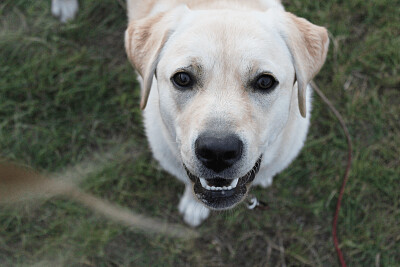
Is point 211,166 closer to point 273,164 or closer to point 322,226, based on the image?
point 273,164

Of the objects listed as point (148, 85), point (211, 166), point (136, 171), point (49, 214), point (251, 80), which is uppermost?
point (251, 80)

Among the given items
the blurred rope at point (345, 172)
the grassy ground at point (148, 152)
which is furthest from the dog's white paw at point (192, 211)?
the blurred rope at point (345, 172)

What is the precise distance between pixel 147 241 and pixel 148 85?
7.12 ft

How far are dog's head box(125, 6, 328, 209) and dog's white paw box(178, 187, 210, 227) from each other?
1.40m

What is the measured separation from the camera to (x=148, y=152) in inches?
177

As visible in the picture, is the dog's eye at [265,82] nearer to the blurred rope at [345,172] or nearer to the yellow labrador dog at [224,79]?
the yellow labrador dog at [224,79]

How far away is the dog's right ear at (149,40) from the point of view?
108 inches

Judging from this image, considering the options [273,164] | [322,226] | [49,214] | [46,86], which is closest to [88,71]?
[46,86]

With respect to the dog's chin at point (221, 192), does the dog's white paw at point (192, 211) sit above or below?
below

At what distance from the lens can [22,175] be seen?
4445 millimetres

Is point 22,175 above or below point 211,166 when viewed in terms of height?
below

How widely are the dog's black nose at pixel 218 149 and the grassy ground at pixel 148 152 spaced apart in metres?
1.99

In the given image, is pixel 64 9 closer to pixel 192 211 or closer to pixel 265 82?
pixel 192 211

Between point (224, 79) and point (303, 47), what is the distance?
2.23 feet
